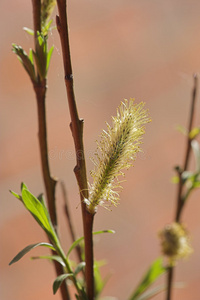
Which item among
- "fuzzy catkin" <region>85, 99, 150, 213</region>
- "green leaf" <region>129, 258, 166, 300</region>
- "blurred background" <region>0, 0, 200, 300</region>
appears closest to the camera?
"fuzzy catkin" <region>85, 99, 150, 213</region>

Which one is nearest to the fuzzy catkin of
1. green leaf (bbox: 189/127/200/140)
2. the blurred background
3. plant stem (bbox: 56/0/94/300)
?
plant stem (bbox: 56/0/94/300)

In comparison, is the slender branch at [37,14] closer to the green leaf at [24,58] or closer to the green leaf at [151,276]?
the green leaf at [24,58]

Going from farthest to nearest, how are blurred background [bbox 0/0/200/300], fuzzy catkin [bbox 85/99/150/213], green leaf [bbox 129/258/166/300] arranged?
1. blurred background [bbox 0/0/200/300]
2. green leaf [bbox 129/258/166/300]
3. fuzzy catkin [bbox 85/99/150/213]

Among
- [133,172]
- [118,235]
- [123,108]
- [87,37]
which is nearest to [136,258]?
[118,235]

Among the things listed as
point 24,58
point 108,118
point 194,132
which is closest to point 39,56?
point 24,58

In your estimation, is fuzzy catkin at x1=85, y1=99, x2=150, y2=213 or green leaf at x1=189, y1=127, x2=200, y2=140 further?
green leaf at x1=189, y1=127, x2=200, y2=140

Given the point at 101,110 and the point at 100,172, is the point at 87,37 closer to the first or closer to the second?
the point at 101,110

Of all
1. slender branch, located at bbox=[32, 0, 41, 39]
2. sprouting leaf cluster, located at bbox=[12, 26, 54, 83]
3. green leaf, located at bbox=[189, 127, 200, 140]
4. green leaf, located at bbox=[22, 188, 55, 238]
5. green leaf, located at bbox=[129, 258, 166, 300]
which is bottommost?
green leaf, located at bbox=[129, 258, 166, 300]

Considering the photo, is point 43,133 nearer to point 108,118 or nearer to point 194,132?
point 194,132

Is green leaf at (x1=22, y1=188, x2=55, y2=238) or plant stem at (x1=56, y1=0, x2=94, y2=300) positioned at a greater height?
plant stem at (x1=56, y1=0, x2=94, y2=300)

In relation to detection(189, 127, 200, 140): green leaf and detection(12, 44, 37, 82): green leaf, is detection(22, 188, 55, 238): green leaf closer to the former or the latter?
detection(12, 44, 37, 82): green leaf
